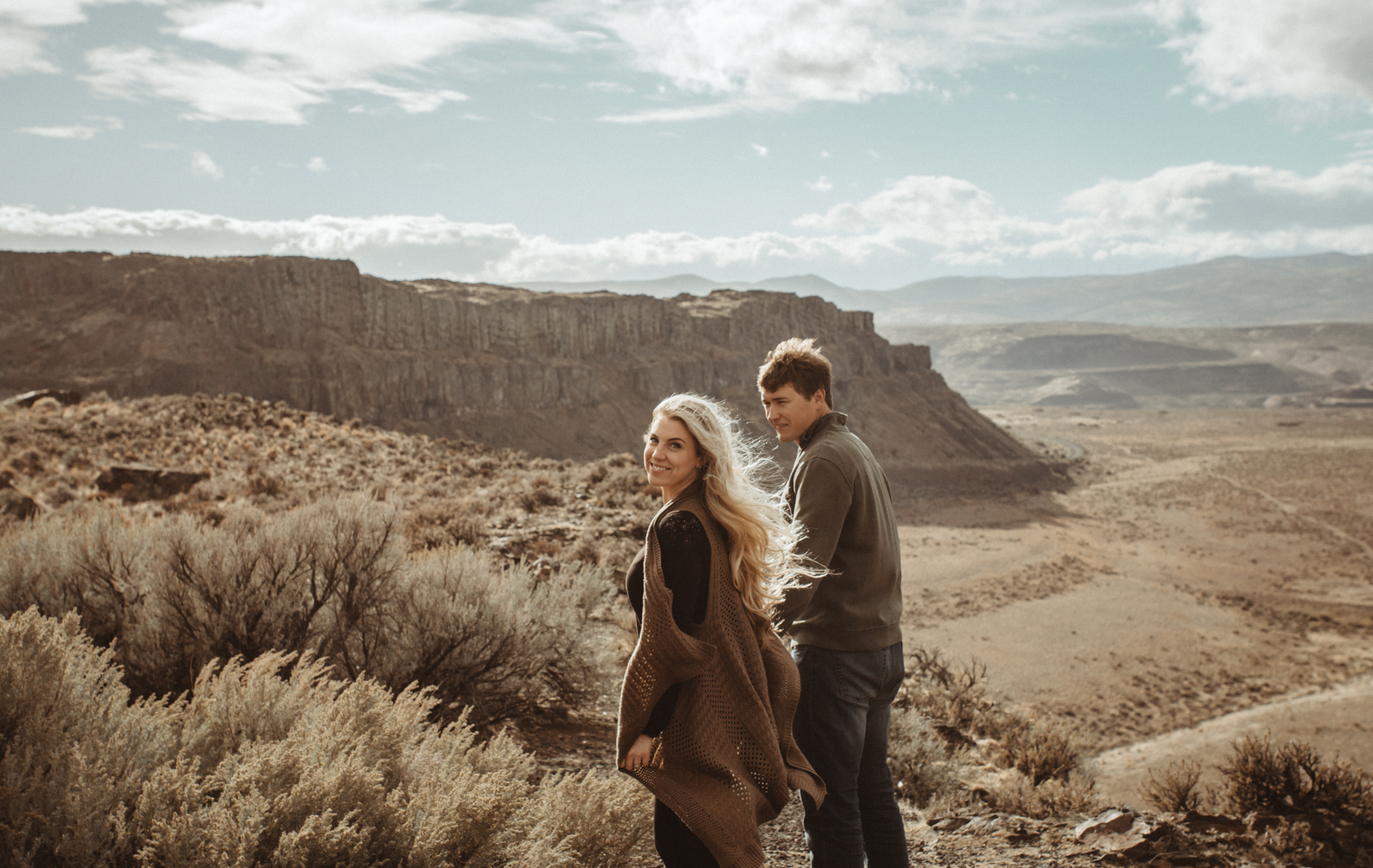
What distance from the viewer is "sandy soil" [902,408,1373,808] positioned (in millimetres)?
12484

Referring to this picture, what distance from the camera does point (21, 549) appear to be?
15.9 feet

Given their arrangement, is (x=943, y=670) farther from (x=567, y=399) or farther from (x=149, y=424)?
(x=567, y=399)

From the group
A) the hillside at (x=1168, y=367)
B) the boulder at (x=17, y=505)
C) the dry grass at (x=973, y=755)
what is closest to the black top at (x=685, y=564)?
the dry grass at (x=973, y=755)

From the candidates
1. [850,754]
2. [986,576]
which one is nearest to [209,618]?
[850,754]

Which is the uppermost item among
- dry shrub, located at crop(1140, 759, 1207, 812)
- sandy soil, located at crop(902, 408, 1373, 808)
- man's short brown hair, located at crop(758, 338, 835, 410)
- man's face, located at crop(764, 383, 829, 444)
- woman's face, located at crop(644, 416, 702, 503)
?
man's short brown hair, located at crop(758, 338, 835, 410)

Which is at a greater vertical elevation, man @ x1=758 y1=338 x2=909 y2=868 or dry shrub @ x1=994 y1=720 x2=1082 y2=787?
man @ x1=758 y1=338 x2=909 y2=868

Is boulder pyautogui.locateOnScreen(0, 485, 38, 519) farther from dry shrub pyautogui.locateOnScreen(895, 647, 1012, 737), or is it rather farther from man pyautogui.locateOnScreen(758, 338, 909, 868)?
man pyautogui.locateOnScreen(758, 338, 909, 868)

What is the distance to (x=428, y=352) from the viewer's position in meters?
44.1

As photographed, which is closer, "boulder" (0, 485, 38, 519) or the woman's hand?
the woman's hand

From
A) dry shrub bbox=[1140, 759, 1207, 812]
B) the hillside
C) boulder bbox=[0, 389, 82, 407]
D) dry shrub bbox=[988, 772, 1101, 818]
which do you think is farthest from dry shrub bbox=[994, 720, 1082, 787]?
the hillside

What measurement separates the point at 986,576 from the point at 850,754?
22688 millimetres

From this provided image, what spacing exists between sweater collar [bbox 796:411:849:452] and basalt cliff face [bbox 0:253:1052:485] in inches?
1534

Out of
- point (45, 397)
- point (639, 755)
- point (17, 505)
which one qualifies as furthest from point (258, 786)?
point (45, 397)

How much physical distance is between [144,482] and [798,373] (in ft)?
40.5
